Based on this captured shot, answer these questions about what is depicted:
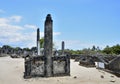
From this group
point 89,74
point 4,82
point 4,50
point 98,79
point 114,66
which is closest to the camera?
point 4,82

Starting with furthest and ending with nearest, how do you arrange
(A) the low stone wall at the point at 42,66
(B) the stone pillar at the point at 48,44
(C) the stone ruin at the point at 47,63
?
1. (B) the stone pillar at the point at 48,44
2. (C) the stone ruin at the point at 47,63
3. (A) the low stone wall at the point at 42,66

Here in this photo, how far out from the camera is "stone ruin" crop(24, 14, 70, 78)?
908 inches

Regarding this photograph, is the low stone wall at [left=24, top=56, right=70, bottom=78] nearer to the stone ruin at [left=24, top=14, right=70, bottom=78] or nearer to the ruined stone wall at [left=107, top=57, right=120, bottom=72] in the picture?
the stone ruin at [left=24, top=14, right=70, bottom=78]

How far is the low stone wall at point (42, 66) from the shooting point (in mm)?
22953

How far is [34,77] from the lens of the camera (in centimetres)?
2277

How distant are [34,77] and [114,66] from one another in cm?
961

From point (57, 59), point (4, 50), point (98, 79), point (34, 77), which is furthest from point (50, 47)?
point (4, 50)

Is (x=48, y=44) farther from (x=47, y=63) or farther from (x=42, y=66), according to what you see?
(x=42, y=66)

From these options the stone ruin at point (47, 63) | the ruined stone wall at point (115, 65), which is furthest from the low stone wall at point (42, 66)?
the ruined stone wall at point (115, 65)

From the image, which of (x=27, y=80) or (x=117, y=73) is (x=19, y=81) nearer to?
(x=27, y=80)

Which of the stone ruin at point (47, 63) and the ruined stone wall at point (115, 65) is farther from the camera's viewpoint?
the ruined stone wall at point (115, 65)

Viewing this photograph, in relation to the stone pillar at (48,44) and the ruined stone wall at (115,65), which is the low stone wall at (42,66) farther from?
the ruined stone wall at (115,65)

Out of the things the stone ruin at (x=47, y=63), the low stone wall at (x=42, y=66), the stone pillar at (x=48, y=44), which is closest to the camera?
the low stone wall at (x=42, y=66)

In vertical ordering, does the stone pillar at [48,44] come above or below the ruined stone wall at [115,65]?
above
